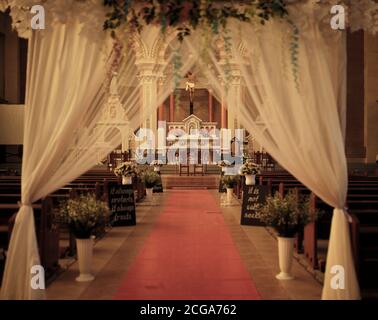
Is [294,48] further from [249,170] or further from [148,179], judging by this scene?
[148,179]

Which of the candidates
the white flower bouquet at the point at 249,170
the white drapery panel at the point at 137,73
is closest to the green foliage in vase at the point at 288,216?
the white drapery panel at the point at 137,73

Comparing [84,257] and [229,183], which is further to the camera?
[229,183]

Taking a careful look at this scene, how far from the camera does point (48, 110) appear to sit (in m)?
4.87

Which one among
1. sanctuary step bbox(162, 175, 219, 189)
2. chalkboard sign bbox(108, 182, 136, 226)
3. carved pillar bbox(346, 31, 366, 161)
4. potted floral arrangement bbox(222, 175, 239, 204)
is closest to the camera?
chalkboard sign bbox(108, 182, 136, 226)

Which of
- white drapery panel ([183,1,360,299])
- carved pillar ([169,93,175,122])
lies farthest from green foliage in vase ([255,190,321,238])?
carved pillar ([169,93,175,122])

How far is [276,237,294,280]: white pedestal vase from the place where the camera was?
593 cm

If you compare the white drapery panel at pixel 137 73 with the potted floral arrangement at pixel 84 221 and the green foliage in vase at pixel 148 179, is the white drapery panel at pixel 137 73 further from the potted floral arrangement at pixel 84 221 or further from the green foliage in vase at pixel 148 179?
the green foliage in vase at pixel 148 179

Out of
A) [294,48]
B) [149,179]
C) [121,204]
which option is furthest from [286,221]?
[149,179]

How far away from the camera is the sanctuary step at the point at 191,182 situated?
61.9ft

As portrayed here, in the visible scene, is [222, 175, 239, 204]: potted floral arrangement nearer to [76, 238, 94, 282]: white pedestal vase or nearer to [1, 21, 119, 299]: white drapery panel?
[76, 238, 94, 282]: white pedestal vase

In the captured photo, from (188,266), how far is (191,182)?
12.6m

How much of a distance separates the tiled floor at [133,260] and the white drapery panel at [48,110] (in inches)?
27.7

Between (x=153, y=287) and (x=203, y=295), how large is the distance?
2.07 feet

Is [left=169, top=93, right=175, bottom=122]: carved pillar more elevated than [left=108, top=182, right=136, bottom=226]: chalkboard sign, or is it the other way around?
[left=169, top=93, right=175, bottom=122]: carved pillar
